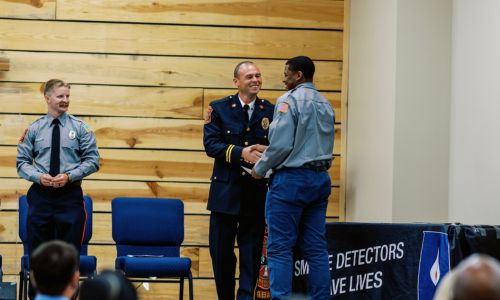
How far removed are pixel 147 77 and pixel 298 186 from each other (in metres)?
2.23

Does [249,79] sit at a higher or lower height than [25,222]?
higher

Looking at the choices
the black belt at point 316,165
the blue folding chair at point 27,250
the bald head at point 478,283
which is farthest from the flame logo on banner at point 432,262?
the bald head at point 478,283

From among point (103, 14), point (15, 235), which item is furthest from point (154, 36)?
point (15, 235)

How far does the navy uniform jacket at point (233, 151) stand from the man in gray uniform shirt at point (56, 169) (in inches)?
31.3

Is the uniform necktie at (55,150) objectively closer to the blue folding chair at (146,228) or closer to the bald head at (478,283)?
the blue folding chair at (146,228)

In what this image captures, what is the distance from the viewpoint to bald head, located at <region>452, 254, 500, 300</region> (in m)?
1.53

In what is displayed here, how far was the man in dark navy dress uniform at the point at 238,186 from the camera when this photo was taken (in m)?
5.39

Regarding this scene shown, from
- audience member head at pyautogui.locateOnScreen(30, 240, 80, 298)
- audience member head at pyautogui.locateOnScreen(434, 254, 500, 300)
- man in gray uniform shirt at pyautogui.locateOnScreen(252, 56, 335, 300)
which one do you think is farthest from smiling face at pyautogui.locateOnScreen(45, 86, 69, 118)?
audience member head at pyautogui.locateOnScreen(434, 254, 500, 300)

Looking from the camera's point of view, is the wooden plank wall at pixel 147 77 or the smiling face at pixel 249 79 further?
the wooden plank wall at pixel 147 77

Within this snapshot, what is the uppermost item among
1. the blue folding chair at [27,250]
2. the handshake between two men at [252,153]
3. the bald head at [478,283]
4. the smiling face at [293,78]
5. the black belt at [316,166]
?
the smiling face at [293,78]

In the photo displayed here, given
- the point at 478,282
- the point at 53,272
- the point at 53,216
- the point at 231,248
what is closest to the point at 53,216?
the point at 53,216

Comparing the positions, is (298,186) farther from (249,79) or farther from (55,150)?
(55,150)

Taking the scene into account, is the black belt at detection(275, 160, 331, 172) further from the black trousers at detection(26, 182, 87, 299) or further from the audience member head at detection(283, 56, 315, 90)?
the black trousers at detection(26, 182, 87, 299)

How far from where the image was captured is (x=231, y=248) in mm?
5430
